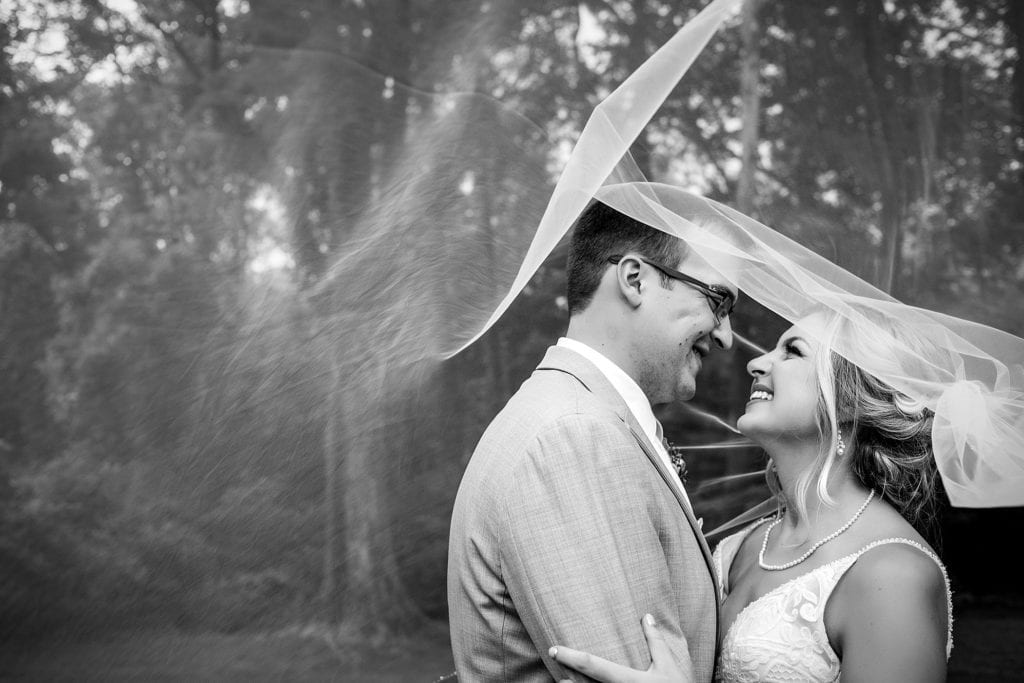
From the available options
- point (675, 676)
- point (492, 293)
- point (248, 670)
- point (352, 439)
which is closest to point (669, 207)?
point (492, 293)

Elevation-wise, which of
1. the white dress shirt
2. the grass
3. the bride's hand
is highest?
the white dress shirt

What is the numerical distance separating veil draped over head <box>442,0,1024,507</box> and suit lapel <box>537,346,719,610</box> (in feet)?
0.78

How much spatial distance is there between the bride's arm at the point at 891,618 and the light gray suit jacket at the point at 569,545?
551 millimetres

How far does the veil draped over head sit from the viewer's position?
1.91 meters

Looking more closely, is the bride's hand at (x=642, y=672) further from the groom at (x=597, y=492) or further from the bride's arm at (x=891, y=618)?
the bride's arm at (x=891, y=618)

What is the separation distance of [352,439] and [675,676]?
2.83 feet

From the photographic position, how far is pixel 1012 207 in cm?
298

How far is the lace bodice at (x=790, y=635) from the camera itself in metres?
2.46

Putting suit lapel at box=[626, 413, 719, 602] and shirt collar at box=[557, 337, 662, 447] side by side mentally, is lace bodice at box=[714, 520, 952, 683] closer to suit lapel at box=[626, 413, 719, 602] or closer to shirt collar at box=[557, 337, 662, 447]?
suit lapel at box=[626, 413, 719, 602]

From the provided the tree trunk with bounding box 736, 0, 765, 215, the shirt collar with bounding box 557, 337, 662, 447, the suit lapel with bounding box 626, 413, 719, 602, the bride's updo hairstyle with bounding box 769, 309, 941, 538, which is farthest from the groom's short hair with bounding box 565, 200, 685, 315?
the bride's updo hairstyle with bounding box 769, 309, 941, 538

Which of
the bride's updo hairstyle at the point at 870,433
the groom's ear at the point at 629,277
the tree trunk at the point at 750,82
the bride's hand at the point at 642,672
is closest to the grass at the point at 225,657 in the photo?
the bride's hand at the point at 642,672

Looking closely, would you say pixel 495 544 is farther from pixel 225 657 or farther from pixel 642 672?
pixel 225 657

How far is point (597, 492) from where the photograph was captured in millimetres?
1830

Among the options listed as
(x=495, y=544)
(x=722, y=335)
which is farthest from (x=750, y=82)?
(x=495, y=544)
